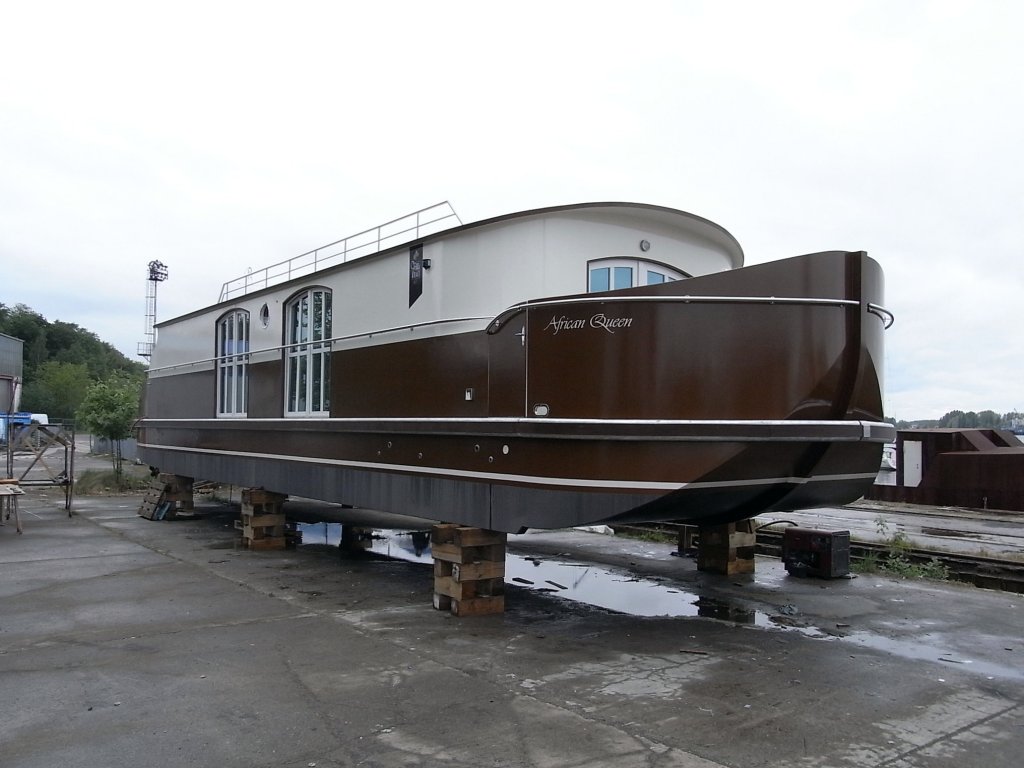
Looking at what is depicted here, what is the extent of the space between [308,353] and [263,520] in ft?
9.28

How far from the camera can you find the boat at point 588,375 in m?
6.27

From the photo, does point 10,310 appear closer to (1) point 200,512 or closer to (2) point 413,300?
(1) point 200,512

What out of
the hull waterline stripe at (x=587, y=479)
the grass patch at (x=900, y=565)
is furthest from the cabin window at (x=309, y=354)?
the grass patch at (x=900, y=565)

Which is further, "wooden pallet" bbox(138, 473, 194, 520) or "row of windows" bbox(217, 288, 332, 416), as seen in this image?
"wooden pallet" bbox(138, 473, 194, 520)

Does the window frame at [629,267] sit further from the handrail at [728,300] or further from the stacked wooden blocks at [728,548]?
the stacked wooden blocks at [728,548]

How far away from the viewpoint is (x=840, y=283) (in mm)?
6379

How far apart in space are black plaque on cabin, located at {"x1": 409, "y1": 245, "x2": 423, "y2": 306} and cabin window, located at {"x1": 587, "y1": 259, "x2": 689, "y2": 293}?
2.03 m

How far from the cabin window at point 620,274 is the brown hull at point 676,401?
1.03 meters

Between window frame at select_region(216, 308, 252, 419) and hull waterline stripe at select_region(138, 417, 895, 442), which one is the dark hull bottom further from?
window frame at select_region(216, 308, 252, 419)

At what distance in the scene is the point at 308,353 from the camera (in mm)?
10961

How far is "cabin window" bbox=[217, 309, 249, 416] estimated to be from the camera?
12.7 m

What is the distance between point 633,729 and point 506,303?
4.08 metres

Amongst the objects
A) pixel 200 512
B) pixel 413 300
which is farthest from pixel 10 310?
pixel 413 300

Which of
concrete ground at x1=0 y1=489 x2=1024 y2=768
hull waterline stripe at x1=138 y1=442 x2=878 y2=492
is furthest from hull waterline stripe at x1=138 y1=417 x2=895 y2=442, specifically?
concrete ground at x1=0 y1=489 x2=1024 y2=768
